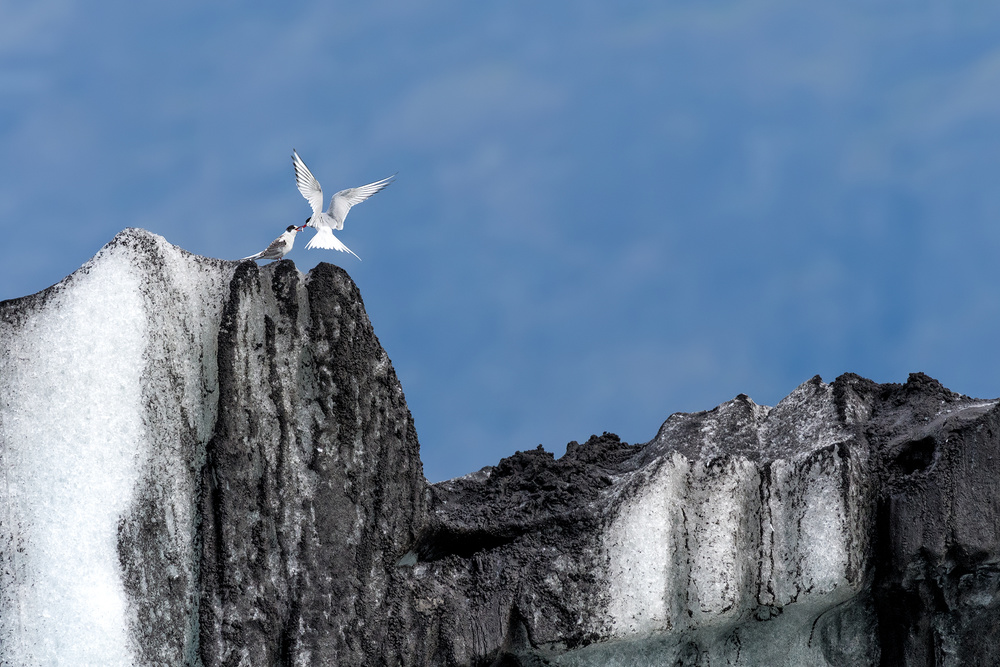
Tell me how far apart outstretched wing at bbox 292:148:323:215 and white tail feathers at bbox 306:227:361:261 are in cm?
9

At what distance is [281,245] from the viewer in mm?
4961

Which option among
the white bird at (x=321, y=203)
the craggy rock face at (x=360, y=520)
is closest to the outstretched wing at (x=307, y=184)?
the white bird at (x=321, y=203)

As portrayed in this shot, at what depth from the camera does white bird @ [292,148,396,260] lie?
5203mm

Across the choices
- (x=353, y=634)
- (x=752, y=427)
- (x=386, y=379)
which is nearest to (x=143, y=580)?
(x=353, y=634)

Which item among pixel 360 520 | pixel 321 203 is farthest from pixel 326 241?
pixel 360 520

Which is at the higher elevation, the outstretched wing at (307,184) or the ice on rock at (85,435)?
the outstretched wing at (307,184)

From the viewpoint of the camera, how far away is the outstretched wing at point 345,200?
17.2 ft

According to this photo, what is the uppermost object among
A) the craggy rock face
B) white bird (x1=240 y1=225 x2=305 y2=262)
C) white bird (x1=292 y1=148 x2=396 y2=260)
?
white bird (x1=292 y1=148 x2=396 y2=260)

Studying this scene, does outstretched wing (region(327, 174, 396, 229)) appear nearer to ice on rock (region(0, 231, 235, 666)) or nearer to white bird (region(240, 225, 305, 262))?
white bird (region(240, 225, 305, 262))

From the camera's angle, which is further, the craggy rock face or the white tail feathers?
the white tail feathers

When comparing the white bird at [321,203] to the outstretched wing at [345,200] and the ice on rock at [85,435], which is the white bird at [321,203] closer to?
the outstretched wing at [345,200]

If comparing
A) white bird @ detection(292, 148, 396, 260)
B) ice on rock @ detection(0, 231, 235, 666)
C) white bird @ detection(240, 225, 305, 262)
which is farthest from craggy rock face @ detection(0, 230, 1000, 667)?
white bird @ detection(292, 148, 396, 260)

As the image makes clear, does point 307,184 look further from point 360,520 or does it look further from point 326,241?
point 360,520

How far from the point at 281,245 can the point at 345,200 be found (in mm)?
405
